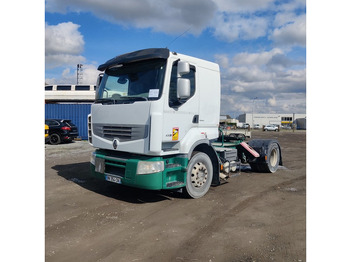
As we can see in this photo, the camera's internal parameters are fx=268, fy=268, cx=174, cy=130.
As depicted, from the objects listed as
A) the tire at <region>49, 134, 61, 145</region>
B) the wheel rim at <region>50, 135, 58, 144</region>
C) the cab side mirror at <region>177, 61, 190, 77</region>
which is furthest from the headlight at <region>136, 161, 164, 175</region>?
the wheel rim at <region>50, 135, 58, 144</region>

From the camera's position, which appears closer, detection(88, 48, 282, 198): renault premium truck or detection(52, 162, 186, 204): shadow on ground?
detection(88, 48, 282, 198): renault premium truck

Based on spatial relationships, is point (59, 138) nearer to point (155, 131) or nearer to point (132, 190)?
point (132, 190)

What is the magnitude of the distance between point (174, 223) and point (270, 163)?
5136mm

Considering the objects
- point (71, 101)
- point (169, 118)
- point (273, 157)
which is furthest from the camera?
point (71, 101)

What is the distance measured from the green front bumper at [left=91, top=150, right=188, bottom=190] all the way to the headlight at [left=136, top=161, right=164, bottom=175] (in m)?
0.05

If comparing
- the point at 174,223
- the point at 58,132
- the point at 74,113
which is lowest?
the point at 174,223

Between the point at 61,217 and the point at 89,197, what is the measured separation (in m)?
1.16

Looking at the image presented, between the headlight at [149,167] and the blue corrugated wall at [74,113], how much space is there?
17.4 meters

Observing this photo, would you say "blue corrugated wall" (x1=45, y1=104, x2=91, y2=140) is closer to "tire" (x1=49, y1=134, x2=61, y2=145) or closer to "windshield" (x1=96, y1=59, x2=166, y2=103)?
"tire" (x1=49, y1=134, x2=61, y2=145)

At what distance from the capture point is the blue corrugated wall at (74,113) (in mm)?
21172

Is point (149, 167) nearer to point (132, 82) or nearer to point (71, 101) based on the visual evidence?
point (132, 82)

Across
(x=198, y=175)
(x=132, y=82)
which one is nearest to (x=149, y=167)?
(x=198, y=175)

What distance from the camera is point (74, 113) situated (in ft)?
69.7

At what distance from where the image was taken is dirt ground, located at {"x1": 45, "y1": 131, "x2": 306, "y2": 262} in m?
3.36
